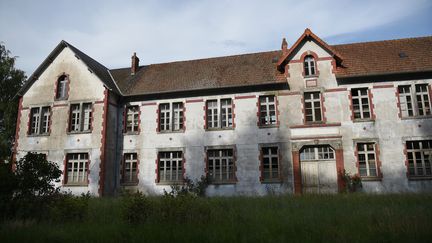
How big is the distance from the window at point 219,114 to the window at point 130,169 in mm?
4786

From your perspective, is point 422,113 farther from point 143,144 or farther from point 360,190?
point 143,144

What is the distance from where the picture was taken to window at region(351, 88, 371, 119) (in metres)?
16.3

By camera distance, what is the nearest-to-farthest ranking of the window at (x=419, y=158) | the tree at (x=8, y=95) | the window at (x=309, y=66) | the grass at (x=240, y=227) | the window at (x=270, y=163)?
the grass at (x=240, y=227) → the window at (x=419, y=158) → the window at (x=270, y=163) → the window at (x=309, y=66) → the tree at (x=8, y=95)

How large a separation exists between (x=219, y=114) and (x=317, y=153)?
5647mm

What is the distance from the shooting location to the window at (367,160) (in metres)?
15.6

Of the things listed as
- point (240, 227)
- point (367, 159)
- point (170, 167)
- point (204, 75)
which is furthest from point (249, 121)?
point (240, 227)

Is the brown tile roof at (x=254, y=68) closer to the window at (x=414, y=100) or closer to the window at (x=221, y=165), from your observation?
the window at (x=414, y=100)

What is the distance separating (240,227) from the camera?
7230mm

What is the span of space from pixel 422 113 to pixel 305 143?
19.5 ft

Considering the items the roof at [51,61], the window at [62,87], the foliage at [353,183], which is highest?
the roof at [51,61]

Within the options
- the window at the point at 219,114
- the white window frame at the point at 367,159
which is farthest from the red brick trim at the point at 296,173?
the window at the point at 219,114

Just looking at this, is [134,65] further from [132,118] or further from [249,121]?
[249,121]

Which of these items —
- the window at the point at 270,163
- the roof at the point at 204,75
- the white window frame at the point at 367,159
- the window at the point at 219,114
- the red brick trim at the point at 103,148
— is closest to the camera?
the white window frame at the point at 367,159

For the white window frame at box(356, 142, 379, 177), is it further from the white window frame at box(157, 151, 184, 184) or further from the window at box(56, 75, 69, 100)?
the window at box(56, 75, 69, 100)
